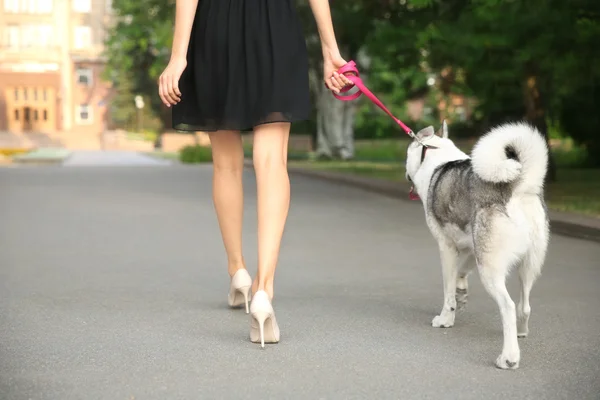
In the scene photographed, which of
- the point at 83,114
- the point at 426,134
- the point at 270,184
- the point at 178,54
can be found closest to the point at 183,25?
the point at 178,54

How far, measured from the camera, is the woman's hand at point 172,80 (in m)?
5.31

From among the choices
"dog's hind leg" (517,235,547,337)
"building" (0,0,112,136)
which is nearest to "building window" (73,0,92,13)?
"building" (0,0,112,136)

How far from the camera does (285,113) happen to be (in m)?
5.32

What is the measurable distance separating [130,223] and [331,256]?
12.9ft

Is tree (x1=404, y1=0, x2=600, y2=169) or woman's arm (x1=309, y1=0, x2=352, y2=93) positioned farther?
tree (x1=404, y1=0, x2=600, y2=169)

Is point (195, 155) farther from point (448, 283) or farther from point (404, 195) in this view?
point (448, 283)

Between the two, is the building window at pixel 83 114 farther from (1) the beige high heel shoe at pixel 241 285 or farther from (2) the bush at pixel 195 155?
(1) the beige high heel shoe at pixel 241 285

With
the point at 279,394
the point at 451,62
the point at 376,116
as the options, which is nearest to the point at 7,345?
the point at 279,394

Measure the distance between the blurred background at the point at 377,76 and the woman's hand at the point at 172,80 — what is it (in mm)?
8157

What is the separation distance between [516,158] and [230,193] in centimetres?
171

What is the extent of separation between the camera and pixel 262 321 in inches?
202

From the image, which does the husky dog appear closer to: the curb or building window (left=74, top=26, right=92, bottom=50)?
the curb

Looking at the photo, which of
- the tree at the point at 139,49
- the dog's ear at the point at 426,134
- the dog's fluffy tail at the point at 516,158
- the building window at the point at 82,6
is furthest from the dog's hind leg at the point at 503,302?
the building window at the point at 82,6

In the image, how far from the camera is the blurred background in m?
14.9
